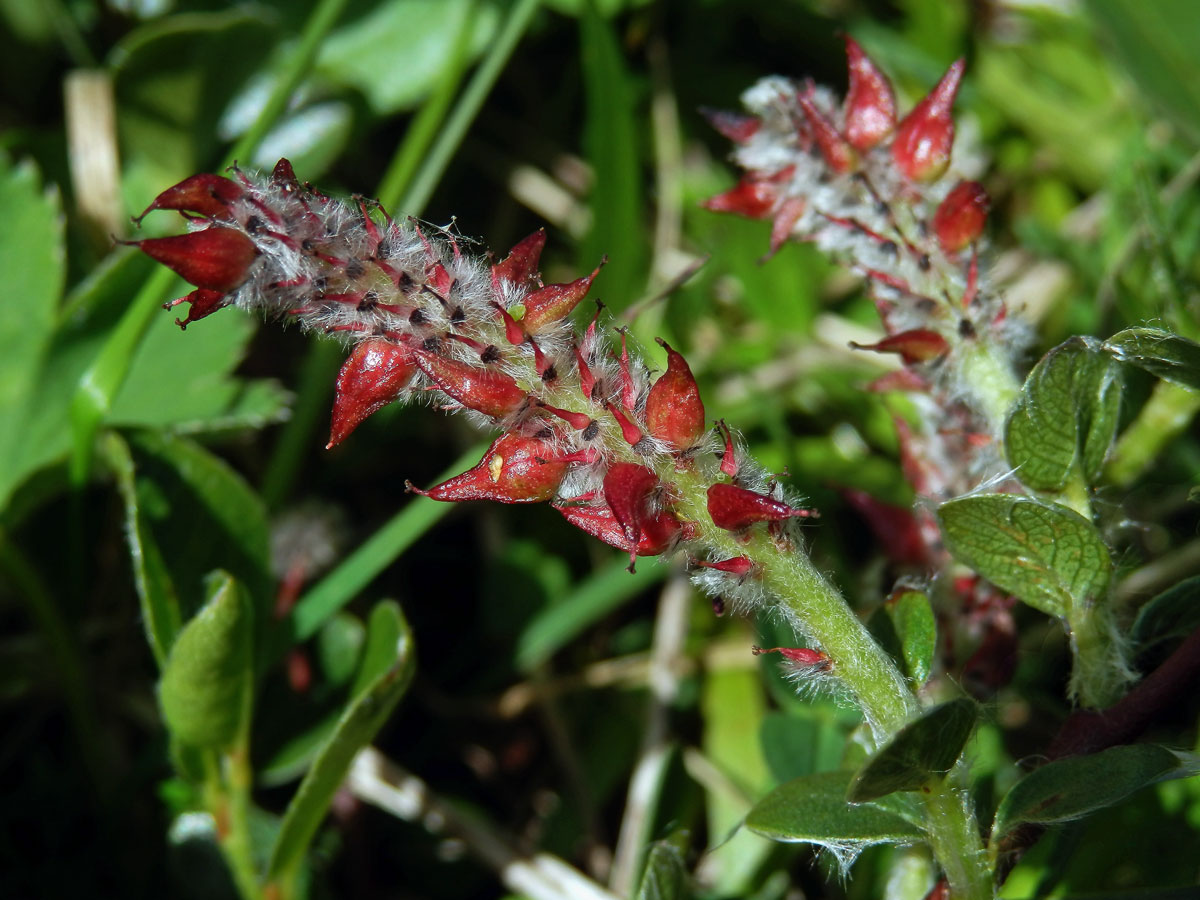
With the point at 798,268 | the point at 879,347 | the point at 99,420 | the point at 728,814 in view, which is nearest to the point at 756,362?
the point at 798,268

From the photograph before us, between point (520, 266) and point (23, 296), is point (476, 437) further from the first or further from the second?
point (520, 266)

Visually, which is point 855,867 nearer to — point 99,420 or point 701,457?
point 701,457

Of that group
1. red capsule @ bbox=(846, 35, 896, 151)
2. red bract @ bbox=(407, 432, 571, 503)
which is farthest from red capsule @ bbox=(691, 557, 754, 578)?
red capsule @ bbox=(846, 35, 896, 151)

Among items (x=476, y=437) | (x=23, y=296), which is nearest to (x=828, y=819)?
(x=476, y=437)

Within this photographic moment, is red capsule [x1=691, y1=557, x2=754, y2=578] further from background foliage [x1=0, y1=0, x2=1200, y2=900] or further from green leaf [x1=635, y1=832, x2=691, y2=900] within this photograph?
background foliage [x1=0, y1=0, x2=1200, y2=900]

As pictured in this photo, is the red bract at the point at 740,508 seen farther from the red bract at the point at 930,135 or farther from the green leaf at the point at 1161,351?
the red bract at the point at 930,135

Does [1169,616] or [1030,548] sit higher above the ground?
[1030,548]
